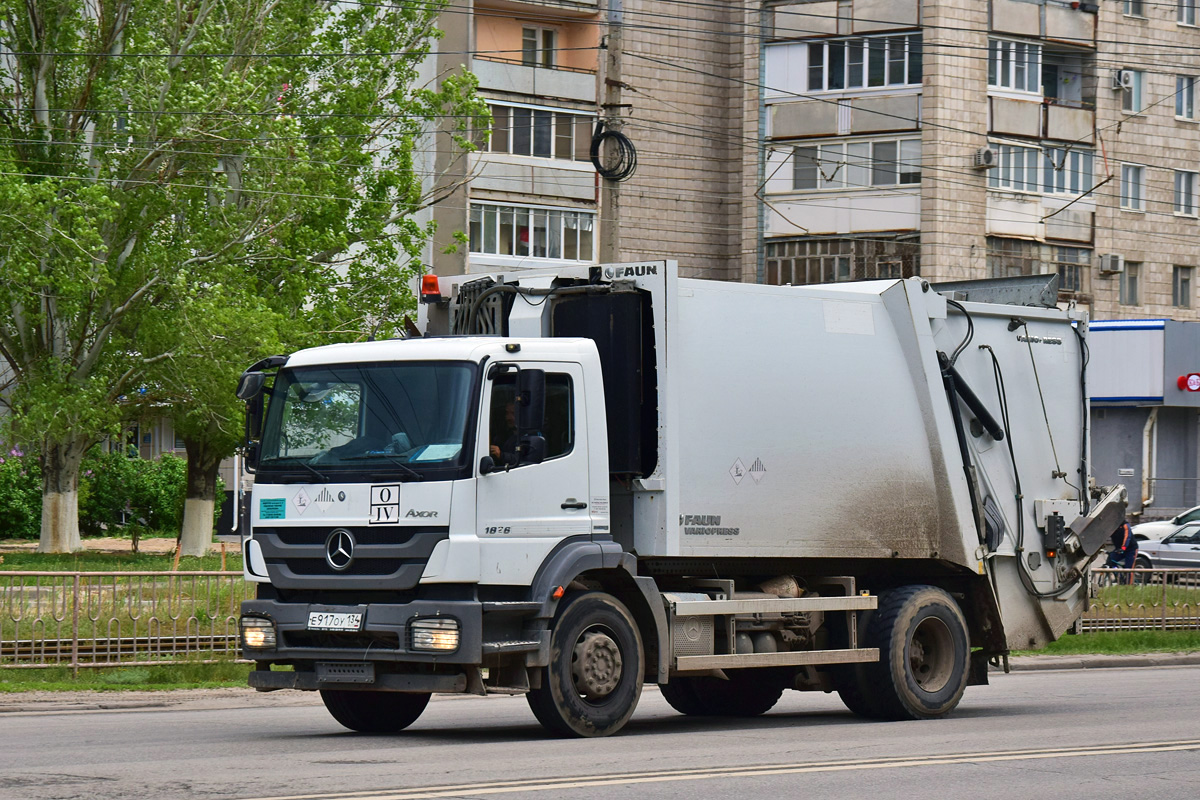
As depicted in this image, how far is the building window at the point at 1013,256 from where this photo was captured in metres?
50.5

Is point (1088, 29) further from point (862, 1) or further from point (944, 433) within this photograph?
point (944, 433)

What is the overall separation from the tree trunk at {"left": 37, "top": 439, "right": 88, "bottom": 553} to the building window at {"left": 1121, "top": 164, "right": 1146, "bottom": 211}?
32.0 m

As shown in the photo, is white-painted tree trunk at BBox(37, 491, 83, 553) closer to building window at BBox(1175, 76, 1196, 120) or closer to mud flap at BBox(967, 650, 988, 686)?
mud flap at BBox(967, 650, 988, 686)

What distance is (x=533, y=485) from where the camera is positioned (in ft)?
38.9

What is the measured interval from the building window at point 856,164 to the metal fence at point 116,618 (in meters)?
35.1

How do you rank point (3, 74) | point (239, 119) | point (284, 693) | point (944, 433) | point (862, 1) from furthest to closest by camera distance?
1. point (862, 1)
2. point (3, 74)
3. point (239, 119)
4. point (284, 693)
5. point (944, 433)

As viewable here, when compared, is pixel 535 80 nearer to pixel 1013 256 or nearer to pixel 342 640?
pixel 1013 256

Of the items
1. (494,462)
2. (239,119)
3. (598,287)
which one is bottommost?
(494,462)

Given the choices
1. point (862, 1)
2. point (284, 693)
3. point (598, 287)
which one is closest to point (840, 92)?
point (862, 1)

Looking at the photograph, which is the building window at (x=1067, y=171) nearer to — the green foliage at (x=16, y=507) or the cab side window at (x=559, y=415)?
the green foliage at (x=16, y=507)

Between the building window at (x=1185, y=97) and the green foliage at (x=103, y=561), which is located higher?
the building window at (x=1185, y=97)

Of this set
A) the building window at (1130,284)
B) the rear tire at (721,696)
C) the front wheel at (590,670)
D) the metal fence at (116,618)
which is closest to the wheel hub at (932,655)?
the rear tire at (721,696)

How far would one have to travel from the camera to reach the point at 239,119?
108ft

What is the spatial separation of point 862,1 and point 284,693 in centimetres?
3669
